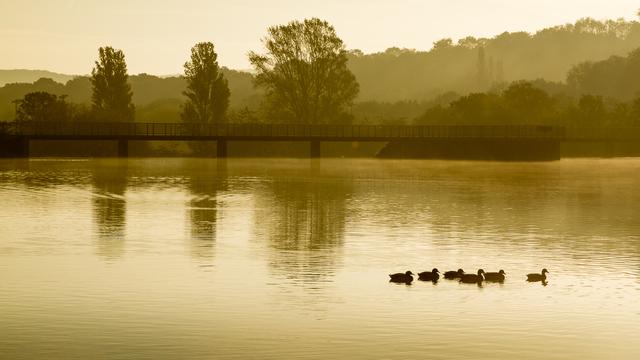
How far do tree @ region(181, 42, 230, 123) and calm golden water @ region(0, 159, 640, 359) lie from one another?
8990 centimetres

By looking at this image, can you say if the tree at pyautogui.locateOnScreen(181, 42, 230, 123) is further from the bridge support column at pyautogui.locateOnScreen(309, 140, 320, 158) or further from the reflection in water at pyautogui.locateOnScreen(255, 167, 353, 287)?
the reflection in water at pyautogui.locateOnScreen(255, 167, 353, 287)

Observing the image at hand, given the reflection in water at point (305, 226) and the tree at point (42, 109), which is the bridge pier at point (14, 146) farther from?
the reflection in water at point (305, 226)

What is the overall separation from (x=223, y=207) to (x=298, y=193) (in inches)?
571

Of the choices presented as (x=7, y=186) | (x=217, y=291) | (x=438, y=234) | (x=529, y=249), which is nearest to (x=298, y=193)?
(x=7, y=186)

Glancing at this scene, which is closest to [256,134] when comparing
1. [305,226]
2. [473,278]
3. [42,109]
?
[42,109]

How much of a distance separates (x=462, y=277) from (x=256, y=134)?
128 metres

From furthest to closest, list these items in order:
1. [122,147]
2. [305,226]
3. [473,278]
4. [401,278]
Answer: [122,147] < [305,226] < [473,278] < [401,278]

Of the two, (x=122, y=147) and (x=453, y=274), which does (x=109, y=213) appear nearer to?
(x=453, y=274)

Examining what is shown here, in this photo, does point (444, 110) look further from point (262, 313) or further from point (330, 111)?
point (262, 313)

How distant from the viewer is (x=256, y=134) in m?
156

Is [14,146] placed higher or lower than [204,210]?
higher

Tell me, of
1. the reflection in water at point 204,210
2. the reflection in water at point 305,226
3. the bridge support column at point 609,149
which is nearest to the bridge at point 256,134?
the bridge support column at point 609,149

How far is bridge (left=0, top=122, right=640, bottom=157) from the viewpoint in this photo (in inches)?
5561

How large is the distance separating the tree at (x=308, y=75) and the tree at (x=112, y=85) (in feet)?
60.7
